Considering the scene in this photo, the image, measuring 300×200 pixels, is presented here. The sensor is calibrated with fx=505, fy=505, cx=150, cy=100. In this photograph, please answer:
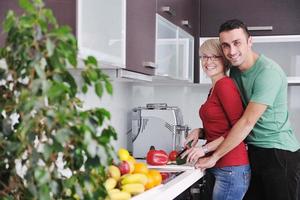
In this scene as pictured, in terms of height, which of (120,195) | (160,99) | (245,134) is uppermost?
(160,99)

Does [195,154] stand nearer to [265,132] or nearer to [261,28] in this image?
[265,132]

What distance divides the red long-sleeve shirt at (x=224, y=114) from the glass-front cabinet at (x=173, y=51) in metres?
0.35

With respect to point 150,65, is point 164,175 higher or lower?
lower

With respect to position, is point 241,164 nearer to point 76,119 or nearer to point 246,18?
point 246,18

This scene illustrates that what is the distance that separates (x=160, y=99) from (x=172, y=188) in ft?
6.13

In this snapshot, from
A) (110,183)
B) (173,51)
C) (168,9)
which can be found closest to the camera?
(110,183)

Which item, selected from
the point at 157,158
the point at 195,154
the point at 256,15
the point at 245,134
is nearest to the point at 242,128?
the point at 245,134

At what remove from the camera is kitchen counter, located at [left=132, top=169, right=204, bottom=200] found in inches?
69.5

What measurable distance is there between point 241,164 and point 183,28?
42.3 inches

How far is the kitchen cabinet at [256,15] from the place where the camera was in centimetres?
336

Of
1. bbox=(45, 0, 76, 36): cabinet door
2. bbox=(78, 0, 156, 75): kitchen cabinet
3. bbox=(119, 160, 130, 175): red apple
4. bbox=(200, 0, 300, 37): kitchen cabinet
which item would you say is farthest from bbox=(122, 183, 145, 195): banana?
bbox=(200, 0, 300, 37): kitchen cabinet

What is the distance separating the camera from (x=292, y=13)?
3354 mm

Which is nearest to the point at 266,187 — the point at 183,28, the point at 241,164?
the point at 241,164

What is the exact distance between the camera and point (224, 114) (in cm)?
241
